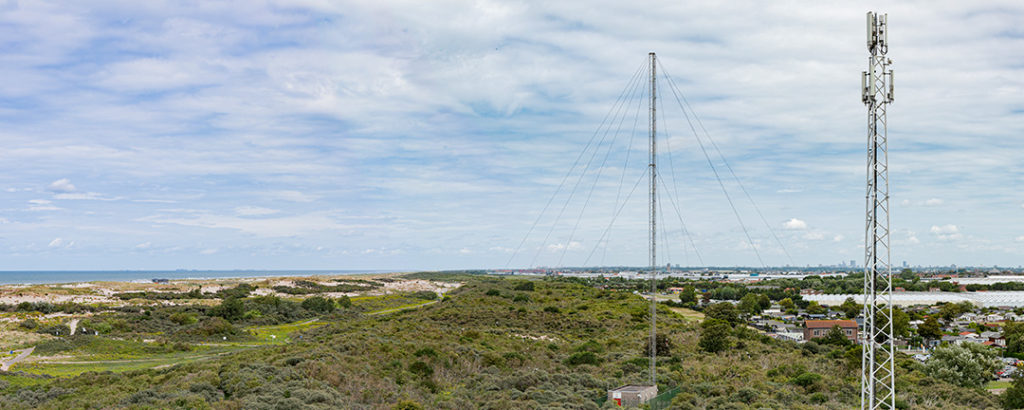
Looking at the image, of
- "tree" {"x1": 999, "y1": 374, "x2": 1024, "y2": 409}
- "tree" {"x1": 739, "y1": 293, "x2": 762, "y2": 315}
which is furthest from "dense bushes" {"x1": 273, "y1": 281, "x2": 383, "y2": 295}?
"tree" {"x1": 999, "y1": 374, "x2": 1024, "y2": 409}

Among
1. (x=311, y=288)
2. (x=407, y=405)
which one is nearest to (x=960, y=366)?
(x=407, y=405)

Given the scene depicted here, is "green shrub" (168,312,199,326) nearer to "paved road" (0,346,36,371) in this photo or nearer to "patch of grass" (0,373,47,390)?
"paved road" (0,346,36,371)

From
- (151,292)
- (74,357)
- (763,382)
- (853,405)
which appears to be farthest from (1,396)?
(151,292)

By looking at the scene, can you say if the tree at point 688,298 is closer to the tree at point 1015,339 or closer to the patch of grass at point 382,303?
the tree at point 1015,339

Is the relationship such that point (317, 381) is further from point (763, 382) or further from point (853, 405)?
point (853, 405)

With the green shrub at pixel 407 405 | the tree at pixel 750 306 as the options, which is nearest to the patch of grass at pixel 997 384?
the tree at pixel 750 306

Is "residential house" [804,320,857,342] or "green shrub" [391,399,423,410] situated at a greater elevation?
"green shrub" [391,399,423,410]
